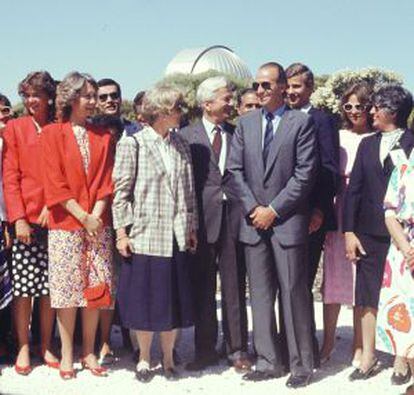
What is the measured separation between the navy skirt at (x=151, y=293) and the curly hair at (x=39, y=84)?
4.70 ft

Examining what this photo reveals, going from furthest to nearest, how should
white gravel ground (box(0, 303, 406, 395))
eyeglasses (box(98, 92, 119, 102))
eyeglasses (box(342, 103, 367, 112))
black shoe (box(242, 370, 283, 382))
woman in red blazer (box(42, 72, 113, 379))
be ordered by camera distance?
eyeglasses (box(98, 92, 119, 102)), eyeglasses (box(342, 103, 367, 112)), black shoe (box(242, 370, 283, 382)), woman in red blazer (box(42, 72, 113, 379)), white gravel ground (box(0, 303, 406, 395))

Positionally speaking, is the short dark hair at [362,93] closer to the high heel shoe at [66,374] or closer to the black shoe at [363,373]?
the black shoe at [363,373]

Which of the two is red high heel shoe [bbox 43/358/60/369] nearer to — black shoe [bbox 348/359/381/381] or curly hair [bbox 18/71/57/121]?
curly hair [bbox 18/71/57/121]

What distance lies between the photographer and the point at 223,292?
589 centimetres

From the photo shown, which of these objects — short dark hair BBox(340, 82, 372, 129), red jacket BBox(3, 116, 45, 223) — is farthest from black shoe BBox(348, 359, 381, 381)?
red jacket BBox(3, 116, 45, 223)

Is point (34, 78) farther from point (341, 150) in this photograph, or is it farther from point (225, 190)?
point (341, 150)

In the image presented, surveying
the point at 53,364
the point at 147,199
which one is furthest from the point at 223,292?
the point at 53,364

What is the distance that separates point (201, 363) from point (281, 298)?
89 cm

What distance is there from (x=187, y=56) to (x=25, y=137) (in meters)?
88.1

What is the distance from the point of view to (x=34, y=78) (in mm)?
5637

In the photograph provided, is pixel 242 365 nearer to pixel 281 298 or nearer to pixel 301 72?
pixel 281 298

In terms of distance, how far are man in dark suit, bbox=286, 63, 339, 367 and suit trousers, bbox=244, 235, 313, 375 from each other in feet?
0.83

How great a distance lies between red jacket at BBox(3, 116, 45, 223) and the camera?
5.58 meters

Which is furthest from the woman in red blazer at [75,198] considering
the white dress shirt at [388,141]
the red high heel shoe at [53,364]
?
the white dress shirt at [388,141]
